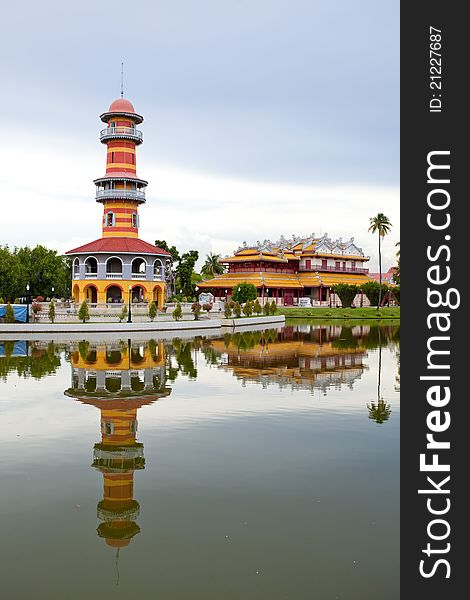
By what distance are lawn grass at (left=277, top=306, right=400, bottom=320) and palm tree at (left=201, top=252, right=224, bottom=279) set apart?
158ft

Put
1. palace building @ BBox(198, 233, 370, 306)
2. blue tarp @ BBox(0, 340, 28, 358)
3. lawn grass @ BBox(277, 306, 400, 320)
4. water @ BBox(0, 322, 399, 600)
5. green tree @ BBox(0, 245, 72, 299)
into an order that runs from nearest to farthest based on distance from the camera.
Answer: water @ BBox(0, 322, 399, 600) → blue tarp @ BBox(0, 340, 28, 358) → green tree @ BBox(0, 245, 72, 299) → lawn grass @ BBox(277, 306, 400, 320) → palace building @ BBox(198, 233, 370, 306)

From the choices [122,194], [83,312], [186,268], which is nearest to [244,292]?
[186,268]

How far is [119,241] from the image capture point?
61.7m

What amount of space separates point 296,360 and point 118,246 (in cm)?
3479

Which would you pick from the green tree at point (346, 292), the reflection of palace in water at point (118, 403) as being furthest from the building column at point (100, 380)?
the green tree at point (346, 292)

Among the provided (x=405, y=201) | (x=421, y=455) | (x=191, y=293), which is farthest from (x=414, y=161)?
(x=191, y=293)

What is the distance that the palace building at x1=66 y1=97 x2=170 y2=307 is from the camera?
6053 centimetres

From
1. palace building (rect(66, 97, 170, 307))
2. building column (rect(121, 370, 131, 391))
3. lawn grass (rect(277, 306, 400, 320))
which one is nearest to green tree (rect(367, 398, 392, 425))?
building column (rect(121, 370, 131, 391))

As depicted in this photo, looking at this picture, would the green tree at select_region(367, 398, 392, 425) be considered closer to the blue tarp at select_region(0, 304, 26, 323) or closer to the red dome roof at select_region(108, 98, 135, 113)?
the blue tarp at select_region(0, 304, 26, 323)

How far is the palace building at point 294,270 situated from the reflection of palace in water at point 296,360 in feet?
141

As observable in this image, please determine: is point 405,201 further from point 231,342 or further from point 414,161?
point 231,342

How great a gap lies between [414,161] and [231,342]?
108 feet

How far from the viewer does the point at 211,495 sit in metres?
10.2

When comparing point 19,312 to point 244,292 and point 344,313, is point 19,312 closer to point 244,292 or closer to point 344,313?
point 244,292
